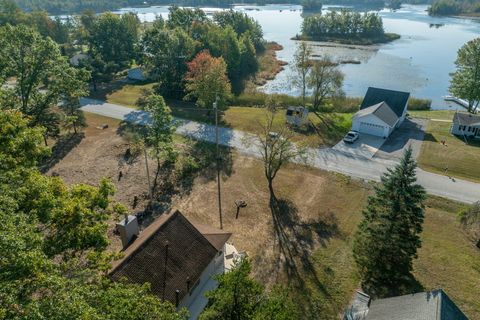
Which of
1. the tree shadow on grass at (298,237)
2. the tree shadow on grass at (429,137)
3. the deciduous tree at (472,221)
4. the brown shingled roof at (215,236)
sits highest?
the brown shingled roof at (215,236)

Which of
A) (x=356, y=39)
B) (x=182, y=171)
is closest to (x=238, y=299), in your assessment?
(x=182, y=171)

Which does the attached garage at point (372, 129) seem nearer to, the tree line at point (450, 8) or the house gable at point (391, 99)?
the house gable at point (391, 99)

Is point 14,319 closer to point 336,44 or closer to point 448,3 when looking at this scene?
point 336,44

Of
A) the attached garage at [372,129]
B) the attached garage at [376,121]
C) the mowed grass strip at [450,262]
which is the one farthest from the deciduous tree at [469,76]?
the mowed grass strip at [450,262]

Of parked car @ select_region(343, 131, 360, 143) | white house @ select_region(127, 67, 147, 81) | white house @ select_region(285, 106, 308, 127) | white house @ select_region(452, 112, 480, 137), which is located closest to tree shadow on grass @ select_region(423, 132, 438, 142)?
white house @ select_region(452, 112, 480, 137)

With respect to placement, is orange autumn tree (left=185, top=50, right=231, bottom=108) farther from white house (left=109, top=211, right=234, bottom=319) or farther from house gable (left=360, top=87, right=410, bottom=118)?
white house (left=109, top=211, right=234, bottom=319)

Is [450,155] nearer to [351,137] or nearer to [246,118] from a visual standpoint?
[351,137]
